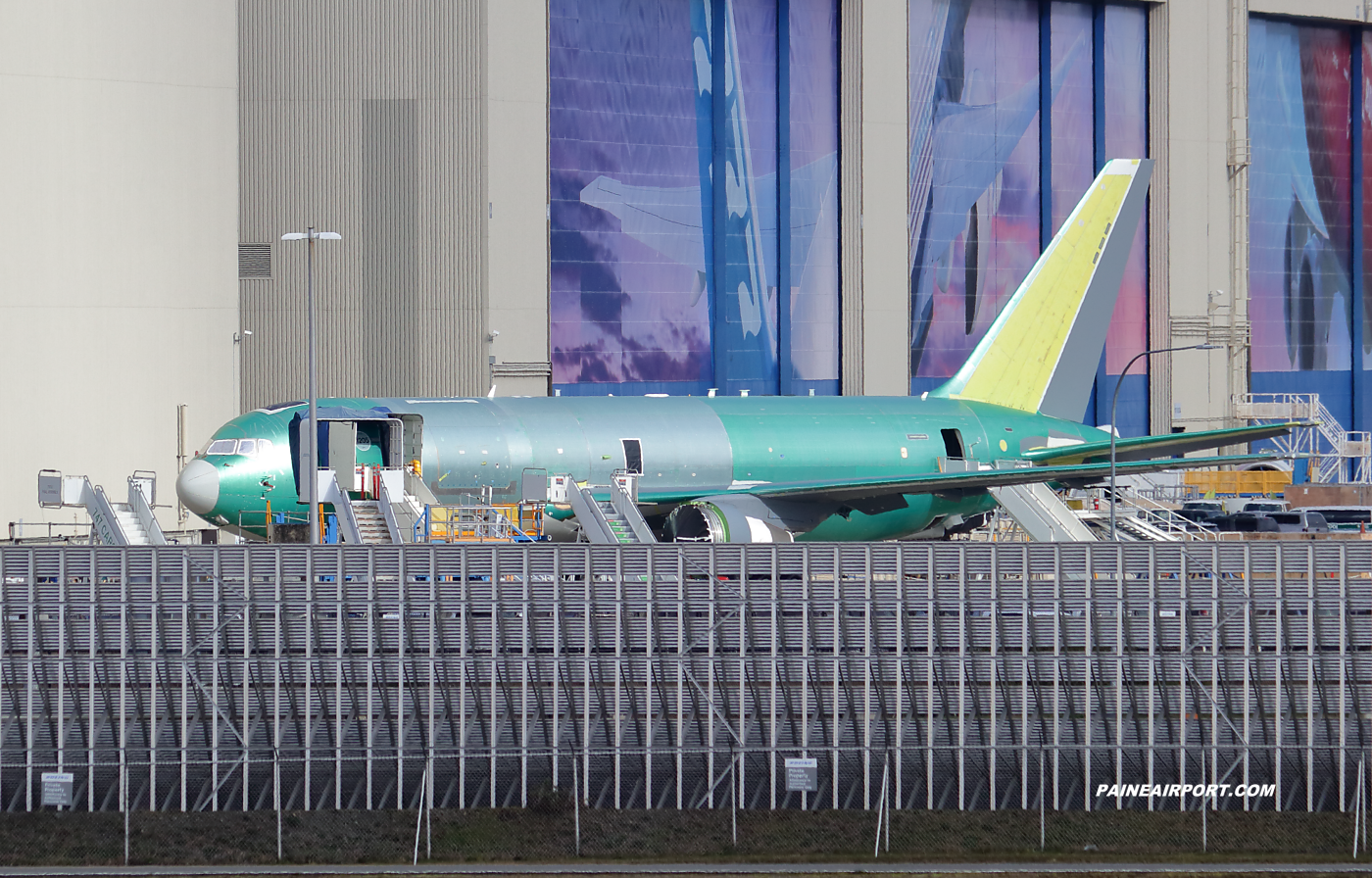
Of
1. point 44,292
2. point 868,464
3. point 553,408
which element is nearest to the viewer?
point 553,408

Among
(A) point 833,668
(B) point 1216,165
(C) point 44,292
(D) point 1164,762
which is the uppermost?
(B) point 1216,165

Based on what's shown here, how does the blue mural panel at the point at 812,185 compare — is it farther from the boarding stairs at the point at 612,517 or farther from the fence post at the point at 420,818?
the fence post at the point at 420,818

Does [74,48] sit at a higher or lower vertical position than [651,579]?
higher

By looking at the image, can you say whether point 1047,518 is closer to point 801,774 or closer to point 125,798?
point 801,774

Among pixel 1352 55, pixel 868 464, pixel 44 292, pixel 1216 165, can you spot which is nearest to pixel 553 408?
pixel 868 464

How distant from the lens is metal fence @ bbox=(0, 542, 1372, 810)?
2539cm

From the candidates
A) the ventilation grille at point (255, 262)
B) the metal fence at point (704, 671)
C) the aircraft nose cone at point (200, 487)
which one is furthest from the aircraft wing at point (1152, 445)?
the ventilation grille at point (255, 262)

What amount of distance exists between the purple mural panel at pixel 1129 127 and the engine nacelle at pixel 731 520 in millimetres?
40370

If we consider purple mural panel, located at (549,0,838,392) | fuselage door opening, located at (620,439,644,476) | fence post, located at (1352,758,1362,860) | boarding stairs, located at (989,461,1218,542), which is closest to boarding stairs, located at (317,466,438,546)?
fuselage door opening, located at (620,439,644,476)

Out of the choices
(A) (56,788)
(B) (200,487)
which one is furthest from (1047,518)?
(A) (56,788)

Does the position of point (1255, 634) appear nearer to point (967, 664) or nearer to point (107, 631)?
point (967, 664)

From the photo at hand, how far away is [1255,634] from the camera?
2664 centimetres

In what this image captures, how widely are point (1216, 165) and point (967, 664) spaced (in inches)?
2581

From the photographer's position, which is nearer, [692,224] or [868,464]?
[868,464]
